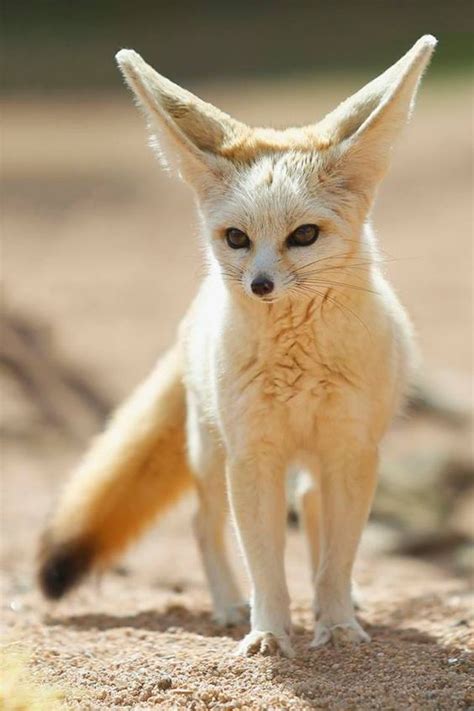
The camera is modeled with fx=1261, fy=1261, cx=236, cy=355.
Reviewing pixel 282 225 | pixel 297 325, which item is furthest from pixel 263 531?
pixel 282 225

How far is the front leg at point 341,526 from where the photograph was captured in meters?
4.09

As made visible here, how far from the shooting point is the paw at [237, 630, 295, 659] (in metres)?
3.97

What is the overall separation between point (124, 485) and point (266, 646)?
1412 millimetres

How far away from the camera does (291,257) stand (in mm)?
3826

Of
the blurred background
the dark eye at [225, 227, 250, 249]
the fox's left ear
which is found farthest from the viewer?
the blurred background

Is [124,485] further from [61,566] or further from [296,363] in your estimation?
[296,363]

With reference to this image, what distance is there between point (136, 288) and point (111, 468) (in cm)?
613

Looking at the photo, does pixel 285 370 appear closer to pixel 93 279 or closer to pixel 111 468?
pixel 111 468

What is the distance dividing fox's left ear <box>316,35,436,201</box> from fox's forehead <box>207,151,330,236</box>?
109 mm

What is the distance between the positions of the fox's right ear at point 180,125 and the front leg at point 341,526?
1.01m

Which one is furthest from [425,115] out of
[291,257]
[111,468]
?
[291,257]

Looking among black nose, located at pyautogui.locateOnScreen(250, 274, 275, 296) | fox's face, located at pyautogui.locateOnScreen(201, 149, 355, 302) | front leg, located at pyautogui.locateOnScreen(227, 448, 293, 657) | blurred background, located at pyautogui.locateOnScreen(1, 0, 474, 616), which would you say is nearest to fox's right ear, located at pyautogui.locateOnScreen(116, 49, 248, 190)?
fox's face, located at pyautogui.locateOnScreen(201, 149, 355, 302)

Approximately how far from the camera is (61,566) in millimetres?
5035

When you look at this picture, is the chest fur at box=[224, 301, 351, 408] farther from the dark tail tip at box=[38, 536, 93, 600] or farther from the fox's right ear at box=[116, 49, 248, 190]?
the dark tail tip at box=[38, 536, 93, 600]
